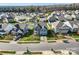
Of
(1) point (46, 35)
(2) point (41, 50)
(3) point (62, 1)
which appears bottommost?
(2) point (41, 50)

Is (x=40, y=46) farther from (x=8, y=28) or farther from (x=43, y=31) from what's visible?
(x=8, y=28)

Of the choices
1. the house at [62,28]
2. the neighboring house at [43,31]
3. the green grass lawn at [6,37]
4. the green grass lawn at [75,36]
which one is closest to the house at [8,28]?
the green grass lawn at [6,37]

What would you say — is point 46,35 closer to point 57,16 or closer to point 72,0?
point 57,16

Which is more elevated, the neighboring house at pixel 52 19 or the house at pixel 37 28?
the neighboring house at pixel 52 19

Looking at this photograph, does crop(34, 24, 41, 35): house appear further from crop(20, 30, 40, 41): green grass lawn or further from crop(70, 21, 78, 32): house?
crop(70, 21, 78, 32): house

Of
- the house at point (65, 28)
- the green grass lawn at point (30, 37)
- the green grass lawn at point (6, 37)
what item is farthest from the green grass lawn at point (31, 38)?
the house at point (65, 28)

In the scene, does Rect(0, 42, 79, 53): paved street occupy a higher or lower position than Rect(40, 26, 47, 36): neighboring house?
lower

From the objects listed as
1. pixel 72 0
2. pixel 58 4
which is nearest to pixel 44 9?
pixel 58 4

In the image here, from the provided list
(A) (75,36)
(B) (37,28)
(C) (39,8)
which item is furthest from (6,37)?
(A) (75,36)

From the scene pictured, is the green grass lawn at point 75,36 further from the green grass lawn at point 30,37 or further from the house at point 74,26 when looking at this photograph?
the green grass lawn at point 30,37

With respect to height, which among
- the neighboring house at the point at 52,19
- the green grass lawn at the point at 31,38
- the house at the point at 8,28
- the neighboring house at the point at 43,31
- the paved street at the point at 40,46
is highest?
the neighboring house at the point at 52,19

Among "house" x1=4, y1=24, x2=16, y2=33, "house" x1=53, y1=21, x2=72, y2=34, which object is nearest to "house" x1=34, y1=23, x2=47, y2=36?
"house" x1=53, y1=21, x2=72, y2=34
